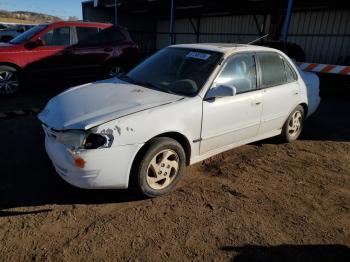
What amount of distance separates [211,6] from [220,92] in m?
14.3

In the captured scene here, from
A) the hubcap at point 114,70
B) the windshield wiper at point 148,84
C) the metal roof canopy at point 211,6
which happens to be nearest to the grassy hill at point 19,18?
the metal roof canopy at point 211,6

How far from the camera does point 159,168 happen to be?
3.24 meters

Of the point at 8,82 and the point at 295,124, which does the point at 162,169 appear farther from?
the point at 8,82

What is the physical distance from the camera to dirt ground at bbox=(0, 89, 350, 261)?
256cm

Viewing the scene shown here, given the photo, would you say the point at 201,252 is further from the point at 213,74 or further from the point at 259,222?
the point at 213,74

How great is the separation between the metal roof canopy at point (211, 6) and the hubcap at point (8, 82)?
33.6ft

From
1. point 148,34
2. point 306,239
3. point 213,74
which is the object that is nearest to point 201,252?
point 306,239

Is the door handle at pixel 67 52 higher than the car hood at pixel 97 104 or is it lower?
higher

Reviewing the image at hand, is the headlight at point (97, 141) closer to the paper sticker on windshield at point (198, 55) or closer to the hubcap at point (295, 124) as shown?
the paper sticker on windshield at point (198, 55)

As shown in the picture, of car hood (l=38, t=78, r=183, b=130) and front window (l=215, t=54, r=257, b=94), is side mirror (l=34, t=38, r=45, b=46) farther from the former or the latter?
front window (l=215, t=54, r=257, b=94)

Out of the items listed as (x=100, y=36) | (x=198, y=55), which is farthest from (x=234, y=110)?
(x=100, y=36)

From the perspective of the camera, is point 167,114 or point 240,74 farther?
point 240,74

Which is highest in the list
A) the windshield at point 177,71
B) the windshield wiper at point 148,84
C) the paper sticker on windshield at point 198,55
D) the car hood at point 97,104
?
the paper sticker on windshield at point 198,55

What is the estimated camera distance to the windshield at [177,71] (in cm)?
361
